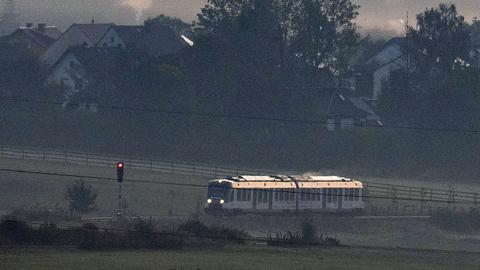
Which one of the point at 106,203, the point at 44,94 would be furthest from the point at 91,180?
the point at 44,94

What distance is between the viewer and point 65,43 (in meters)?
149

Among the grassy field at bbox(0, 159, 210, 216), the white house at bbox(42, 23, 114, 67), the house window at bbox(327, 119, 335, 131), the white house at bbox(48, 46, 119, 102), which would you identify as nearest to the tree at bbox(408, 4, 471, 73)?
the house window at bbox(327, 119, 335, 131)

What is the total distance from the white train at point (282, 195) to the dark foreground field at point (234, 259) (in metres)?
14.3

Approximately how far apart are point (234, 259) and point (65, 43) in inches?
4206

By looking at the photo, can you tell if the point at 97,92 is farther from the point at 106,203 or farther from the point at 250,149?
the point at 106,203

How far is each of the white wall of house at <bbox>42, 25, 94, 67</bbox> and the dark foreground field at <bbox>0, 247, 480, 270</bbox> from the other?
312 ft

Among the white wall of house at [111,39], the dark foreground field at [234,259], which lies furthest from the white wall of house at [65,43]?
the dark foreground field at [234,259]

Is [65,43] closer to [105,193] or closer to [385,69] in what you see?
[385,69]

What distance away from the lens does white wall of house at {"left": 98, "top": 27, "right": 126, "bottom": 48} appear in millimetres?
140250

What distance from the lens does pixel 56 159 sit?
3351 inches

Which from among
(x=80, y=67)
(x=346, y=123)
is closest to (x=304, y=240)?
(x=346, y=123)

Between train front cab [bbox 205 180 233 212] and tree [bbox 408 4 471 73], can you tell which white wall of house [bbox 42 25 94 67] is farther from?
train front cab [bbox 205 180 233 212]

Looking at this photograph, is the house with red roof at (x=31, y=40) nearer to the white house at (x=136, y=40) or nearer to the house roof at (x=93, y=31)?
the white house at (x=136, y=40)

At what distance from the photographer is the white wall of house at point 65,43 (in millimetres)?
144625
